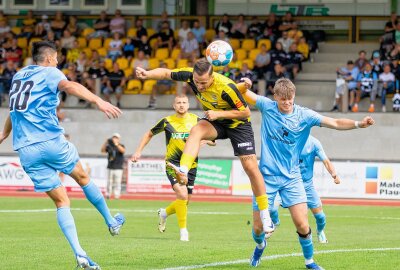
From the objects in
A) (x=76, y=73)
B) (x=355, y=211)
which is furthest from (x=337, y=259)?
(x=76, y=73)

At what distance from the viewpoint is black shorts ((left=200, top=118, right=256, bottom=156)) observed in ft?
41.5

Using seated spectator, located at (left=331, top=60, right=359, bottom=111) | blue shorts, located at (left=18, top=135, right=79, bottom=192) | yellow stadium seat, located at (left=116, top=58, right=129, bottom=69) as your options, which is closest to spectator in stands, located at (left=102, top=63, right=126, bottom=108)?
yellow stadium seat, located at (left=116, top=58, right=129, bottom=69)

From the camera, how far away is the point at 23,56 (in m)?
38.2

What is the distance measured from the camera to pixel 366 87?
3316 cm

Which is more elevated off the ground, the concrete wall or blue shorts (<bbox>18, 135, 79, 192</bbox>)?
blue shorts (<bbox>18, 135, 79, 192</bbox>)

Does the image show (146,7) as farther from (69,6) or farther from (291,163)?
(291,163)

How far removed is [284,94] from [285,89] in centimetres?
8

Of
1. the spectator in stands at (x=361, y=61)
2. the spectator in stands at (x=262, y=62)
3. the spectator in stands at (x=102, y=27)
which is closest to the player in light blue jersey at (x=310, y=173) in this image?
the spectator in stands at (x=361, y=61)

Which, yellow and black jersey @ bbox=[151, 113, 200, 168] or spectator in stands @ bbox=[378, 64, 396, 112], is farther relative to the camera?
spectator in stands @ bbox=[378, 64, 396, 112]

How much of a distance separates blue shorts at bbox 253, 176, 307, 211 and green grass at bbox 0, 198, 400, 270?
2.47 feet

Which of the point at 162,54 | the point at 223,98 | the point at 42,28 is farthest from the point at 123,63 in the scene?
the point at 223,98

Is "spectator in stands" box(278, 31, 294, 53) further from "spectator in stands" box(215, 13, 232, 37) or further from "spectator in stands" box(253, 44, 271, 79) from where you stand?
"spectator in stands" box(215, 13, 232, 37)

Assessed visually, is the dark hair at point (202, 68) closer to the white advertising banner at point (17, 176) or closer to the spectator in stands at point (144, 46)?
the white advertising banner at point (17, 176)

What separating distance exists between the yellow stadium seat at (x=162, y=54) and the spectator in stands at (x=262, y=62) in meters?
3.62
